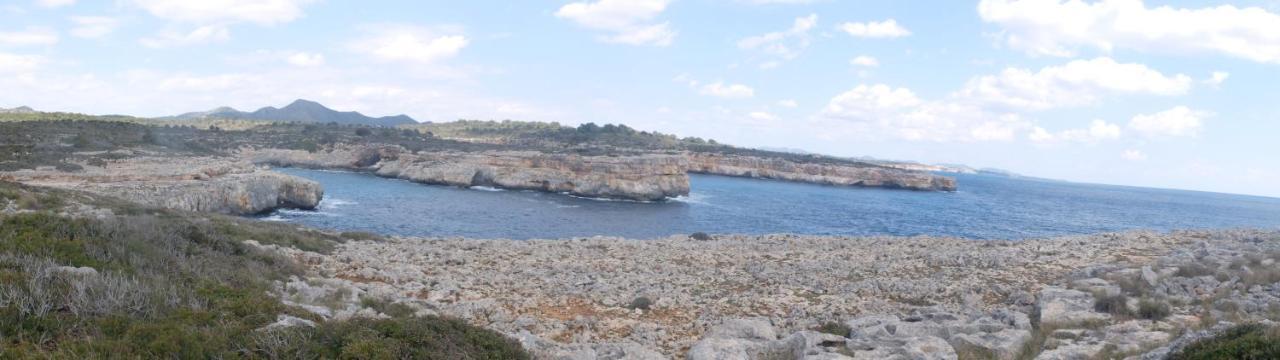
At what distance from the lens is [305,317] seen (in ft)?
28.8

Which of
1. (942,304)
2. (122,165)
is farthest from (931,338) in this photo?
(122,165)

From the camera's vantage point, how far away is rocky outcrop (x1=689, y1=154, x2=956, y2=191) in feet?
379

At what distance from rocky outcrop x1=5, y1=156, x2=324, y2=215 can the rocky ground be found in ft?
59.9

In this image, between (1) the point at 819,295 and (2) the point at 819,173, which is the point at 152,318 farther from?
(2) the point at 819,173

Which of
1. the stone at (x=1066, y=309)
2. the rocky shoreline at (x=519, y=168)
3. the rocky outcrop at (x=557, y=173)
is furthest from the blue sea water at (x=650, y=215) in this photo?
the stone at (x=1066, y=309)

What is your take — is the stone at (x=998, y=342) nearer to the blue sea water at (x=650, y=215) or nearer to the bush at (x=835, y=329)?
the bush at (x=835, y=329)

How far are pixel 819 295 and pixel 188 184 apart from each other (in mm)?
36749

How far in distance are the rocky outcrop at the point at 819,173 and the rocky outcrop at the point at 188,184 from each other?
3361 inches

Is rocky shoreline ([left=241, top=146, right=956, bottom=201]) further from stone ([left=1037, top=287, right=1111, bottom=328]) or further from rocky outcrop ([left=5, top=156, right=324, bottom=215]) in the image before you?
stone ([left=1037, top=287, right=1111, bottom=328])

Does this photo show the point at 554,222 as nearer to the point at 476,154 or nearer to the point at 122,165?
the point at 122,165

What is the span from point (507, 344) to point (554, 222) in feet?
123

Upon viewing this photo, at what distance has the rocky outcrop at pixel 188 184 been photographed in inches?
1321

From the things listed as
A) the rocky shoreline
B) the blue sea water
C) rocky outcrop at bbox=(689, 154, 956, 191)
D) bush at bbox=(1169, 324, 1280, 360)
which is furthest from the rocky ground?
rocky outcrop at bbox=(689, 154, 956, 191)

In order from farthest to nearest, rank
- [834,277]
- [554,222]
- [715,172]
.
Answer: [715,172]
[554,222]
[834,277]
